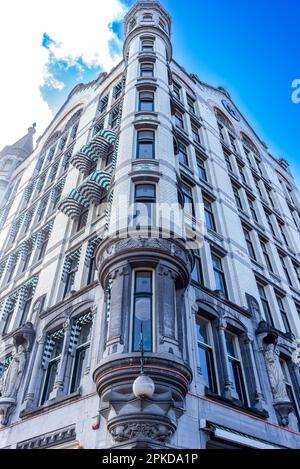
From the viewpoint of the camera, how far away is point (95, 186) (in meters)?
20.6

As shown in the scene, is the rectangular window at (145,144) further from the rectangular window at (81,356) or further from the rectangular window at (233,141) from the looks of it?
the rectangular window at (233,141)

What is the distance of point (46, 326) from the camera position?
54.4ft

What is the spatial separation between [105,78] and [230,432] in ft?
102

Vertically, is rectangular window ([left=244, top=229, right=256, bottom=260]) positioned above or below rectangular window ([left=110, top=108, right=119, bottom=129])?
below

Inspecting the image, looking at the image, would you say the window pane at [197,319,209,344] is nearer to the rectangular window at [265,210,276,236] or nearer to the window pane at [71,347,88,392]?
the window pane at [71,347,88,392]

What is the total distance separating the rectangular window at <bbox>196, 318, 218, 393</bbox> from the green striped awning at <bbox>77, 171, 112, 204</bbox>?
29.2ft

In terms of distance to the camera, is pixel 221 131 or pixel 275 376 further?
pixel 221 131

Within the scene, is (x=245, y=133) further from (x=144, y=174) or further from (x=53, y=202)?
(x=144, y=174)

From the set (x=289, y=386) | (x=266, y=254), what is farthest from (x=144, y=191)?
(x=266, y=254)

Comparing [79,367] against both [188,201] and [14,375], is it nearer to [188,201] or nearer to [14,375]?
[14,375]

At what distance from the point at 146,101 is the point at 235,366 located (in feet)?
49.7

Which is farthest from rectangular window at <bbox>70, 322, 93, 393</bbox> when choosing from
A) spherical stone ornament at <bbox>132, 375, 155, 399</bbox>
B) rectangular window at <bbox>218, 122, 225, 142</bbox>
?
rectangular window at <bbox>218, 122, 225, 142</bbox>

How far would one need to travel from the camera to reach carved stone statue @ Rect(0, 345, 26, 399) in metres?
15.6
